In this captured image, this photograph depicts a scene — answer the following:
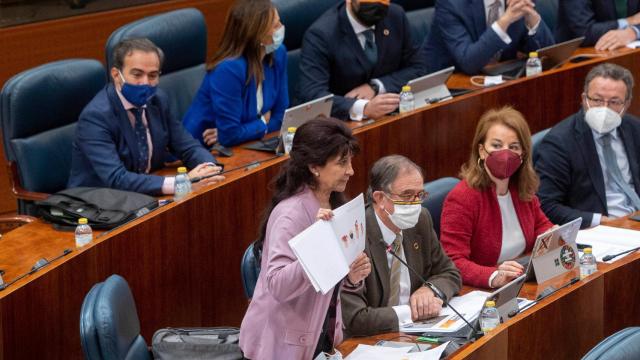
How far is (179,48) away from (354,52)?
75 centimetres

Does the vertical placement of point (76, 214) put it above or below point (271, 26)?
below

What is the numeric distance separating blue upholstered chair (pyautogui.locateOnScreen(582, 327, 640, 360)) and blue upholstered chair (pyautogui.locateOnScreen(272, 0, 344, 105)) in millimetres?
2976

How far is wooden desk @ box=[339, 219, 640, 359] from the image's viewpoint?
107 inches

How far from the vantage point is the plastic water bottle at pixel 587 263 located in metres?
3.21

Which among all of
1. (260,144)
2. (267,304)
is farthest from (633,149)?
(267,304)

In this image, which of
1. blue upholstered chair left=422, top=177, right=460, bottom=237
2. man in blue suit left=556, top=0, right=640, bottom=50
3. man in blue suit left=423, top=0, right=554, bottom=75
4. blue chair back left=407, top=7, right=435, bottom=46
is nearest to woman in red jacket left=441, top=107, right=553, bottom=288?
blue upholstered chair left=422, top=177, right=460, bottom=237

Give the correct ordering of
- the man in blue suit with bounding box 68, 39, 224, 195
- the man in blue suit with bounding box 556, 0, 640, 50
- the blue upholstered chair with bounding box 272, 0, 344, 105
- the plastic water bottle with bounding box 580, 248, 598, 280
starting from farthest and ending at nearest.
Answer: the man in blue suit with bounding box 556, 0, 640, 50 < the blue upholstered chair with bounding box 272, 0, 344, 105 < the man in blue suit with bounding box 68, 39, 224, 195 < the plastic water bottle with bounding box 580, 248, 598, 280

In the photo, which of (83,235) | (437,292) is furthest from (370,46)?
(437,292)

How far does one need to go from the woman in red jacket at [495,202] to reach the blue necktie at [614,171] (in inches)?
26.2

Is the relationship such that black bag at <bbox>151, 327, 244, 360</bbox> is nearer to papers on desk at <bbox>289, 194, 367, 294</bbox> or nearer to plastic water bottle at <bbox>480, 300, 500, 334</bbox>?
papers on desk at <bbox>289, 194, 367, 294</bbox>

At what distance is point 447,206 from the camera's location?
3.54 m

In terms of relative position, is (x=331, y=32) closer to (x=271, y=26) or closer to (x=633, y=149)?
(x=271, y=26)

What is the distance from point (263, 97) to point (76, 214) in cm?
142

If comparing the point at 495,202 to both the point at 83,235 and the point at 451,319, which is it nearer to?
the point at 451,319
